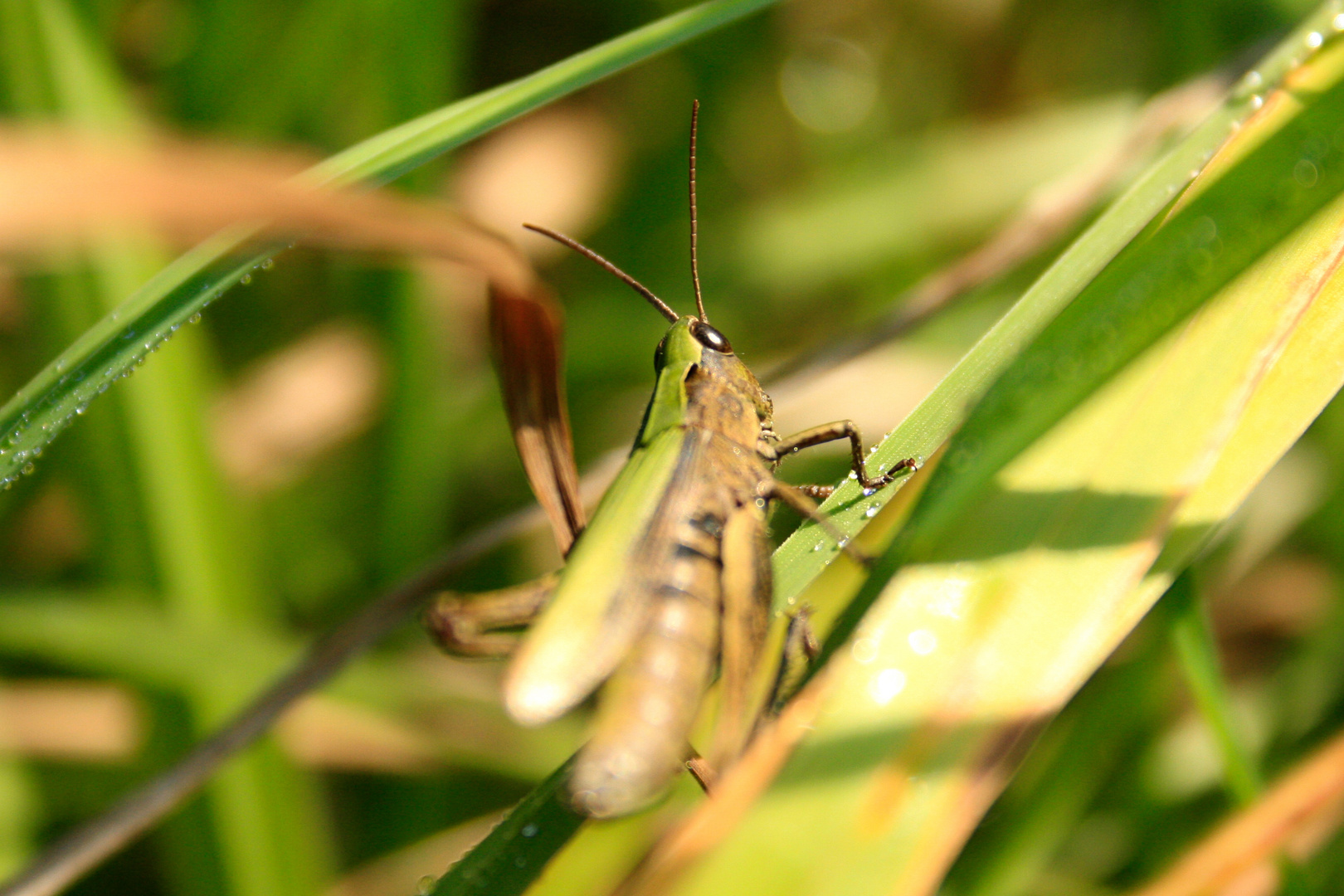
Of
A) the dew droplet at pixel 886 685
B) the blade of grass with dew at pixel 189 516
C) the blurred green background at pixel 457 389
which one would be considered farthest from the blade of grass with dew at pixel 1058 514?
the blade of grass with dew at pixel 189 516

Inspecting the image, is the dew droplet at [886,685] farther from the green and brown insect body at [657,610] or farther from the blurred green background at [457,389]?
the blurred green background at [457,389]

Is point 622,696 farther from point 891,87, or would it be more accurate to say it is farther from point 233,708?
point 891,87

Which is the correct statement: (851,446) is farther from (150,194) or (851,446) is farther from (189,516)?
(189,516)

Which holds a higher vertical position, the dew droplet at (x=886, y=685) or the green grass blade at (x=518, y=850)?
the green grass blade at (x=518, y=850)

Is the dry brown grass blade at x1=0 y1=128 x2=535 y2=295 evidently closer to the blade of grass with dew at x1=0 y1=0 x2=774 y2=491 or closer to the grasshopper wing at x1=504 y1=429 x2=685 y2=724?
the blade of grass with dew at x1=0 y1=0 x2=774 y2=491

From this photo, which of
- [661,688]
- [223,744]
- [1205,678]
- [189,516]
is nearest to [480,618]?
[661,688]

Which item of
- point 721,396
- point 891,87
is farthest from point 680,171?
point 721,396
